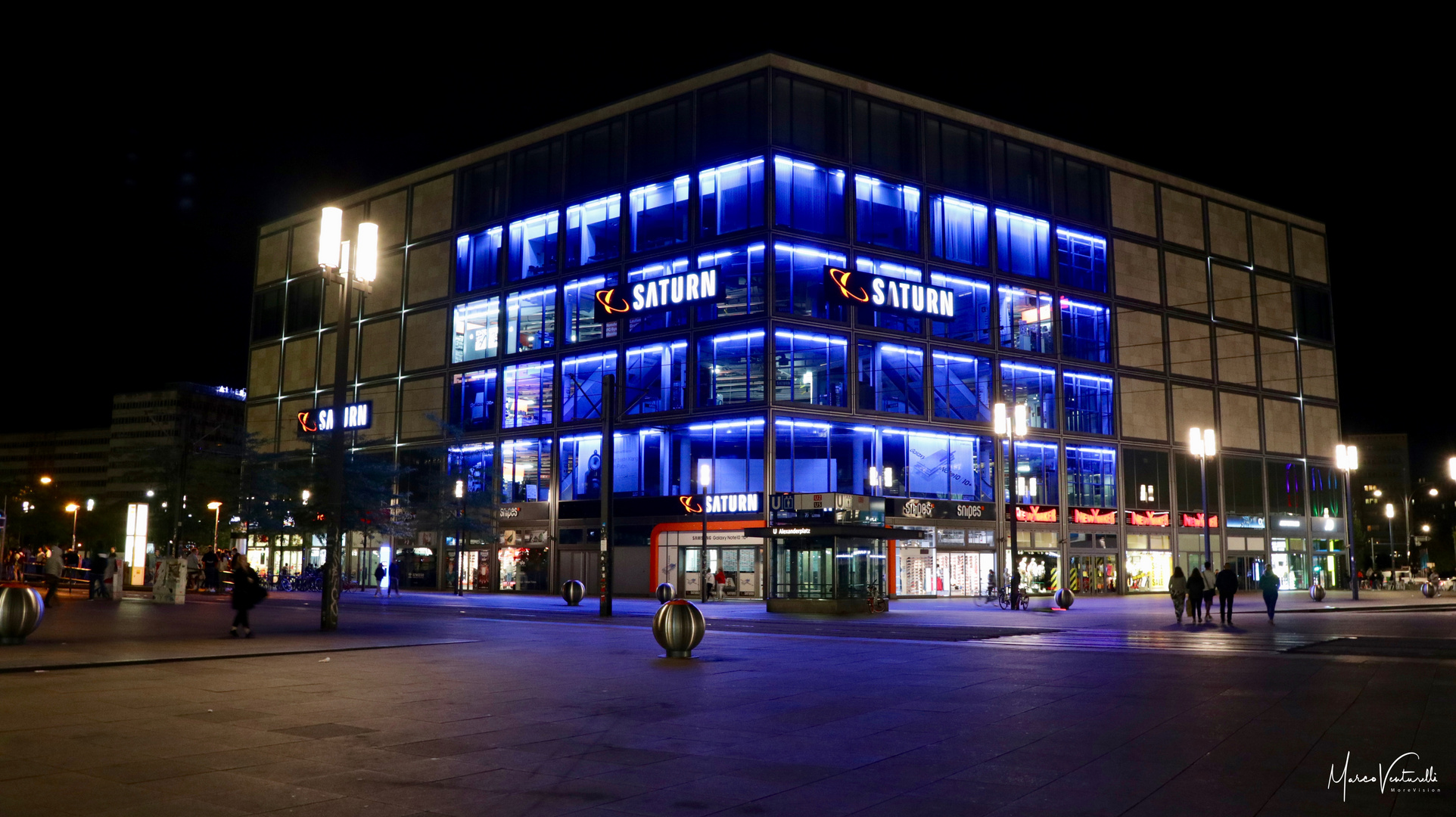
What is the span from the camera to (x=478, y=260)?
66.4 metres

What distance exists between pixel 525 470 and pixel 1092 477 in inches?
1344

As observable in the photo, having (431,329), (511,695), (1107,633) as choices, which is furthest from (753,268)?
(511,695)

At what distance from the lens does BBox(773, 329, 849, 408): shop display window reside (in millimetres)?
53375

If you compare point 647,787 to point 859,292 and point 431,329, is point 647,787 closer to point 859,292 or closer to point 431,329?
point 859,292

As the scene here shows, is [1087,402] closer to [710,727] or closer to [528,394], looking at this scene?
[528,394]

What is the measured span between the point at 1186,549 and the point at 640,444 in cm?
3638

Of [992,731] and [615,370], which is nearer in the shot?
[992,731]

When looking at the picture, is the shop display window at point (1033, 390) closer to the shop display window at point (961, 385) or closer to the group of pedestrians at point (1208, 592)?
the shop display window at point (961, 385)

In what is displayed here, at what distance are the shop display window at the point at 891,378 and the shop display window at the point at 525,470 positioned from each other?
18.8 meters

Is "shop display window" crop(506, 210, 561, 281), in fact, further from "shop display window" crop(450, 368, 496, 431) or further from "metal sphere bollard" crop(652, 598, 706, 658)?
"metal sphere bollard" crop(652, 598, 706, 658)

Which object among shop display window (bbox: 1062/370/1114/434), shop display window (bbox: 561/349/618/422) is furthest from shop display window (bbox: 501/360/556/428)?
shop display window (bbox: 1062/370/1114/434)

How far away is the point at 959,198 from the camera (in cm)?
5981

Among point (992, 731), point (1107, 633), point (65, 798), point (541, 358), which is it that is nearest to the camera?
point (65, 798)

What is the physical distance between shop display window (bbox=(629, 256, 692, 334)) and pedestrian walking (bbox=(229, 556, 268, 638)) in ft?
112
